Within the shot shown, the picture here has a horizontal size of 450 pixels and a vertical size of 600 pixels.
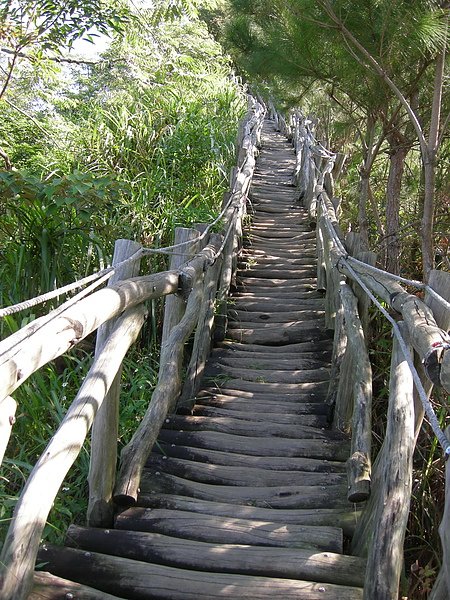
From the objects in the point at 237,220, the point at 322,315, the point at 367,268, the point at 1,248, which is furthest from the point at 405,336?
the point at 237,220

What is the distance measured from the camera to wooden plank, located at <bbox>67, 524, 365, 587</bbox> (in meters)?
2.02

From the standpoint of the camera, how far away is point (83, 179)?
3713 millimetres

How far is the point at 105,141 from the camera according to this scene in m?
6.12

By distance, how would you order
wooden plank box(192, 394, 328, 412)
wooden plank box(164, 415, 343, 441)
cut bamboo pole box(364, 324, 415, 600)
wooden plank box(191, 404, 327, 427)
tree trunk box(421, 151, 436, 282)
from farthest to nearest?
tree trunk box(421, 151, 436, 282)
wooden plank box(192, 394, 328, 412)
wooden plank box(191, 404, 327, 427)
wooden plank box(164, 415, 343, 441)
cut bamboo pole box(364, 324, 415, 600)

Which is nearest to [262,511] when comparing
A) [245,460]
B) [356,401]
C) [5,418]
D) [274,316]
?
[245,460]

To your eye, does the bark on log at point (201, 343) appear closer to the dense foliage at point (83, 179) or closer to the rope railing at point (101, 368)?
the rope railing at point (101, 368)

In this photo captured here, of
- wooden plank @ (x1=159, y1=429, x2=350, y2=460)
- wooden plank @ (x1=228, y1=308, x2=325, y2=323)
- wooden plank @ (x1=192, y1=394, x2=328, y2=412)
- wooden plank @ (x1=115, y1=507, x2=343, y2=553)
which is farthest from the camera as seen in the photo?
wooden plank @ (x1=228, y1=308, x2=325, y2=323)

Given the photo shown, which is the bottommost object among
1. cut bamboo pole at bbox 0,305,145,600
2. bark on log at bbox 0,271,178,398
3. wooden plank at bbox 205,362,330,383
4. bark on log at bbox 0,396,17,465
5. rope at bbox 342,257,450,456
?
wooden plank at bbox 205,362,330,383

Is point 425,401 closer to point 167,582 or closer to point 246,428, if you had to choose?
point 167,582

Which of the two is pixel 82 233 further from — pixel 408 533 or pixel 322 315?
pixel 408 533

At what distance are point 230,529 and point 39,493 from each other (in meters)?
0.90

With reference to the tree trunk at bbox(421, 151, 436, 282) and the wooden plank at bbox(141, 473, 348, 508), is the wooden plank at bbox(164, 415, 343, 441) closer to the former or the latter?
the wooden plank at bbox(141, 473, 348, 508)

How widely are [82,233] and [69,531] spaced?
2565 mm

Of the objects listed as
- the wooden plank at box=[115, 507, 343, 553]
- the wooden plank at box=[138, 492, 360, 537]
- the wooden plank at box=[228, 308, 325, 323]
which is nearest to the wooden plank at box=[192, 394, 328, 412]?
the wooden plank at box=[138, 492, 360, 537]
